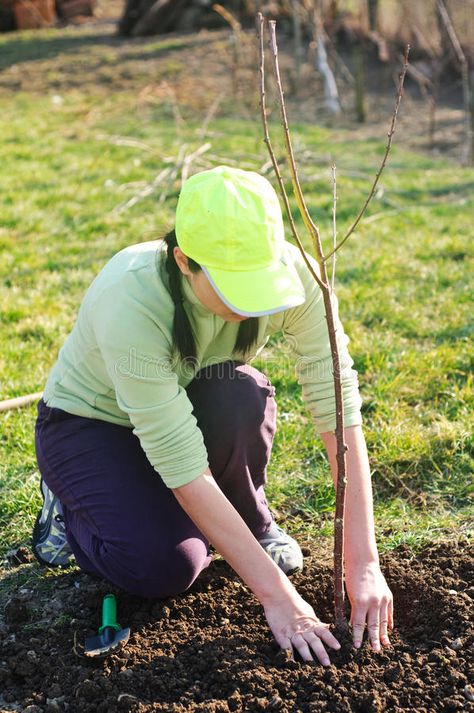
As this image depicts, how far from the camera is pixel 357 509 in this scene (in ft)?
7.42

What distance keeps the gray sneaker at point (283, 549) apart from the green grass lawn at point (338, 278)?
203mm

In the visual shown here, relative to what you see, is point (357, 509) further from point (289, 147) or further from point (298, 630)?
point (289, 147)

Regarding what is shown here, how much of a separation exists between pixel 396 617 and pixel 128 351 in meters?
1.08

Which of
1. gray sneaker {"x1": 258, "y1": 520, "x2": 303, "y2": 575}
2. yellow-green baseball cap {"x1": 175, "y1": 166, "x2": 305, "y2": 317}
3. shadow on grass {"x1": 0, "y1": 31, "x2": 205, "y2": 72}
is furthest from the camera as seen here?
shadow on grass {"x1": 0, "y1": 31, "x2": 205, "y2": 72}

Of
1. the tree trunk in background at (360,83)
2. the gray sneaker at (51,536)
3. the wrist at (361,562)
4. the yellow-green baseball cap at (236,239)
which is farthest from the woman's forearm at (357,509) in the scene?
the tree trunk in background at (360,83)

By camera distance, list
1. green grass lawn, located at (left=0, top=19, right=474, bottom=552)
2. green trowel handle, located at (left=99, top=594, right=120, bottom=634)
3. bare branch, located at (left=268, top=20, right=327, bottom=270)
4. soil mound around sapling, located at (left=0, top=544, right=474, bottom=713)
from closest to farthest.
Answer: bare branch, located at (left=268, top=20, right=327, bottom=270)
soil mound around sapling, located at (left=0, top=544, right=474, bottom=713)
green trowel handle, located at (left=99, top=594, right=120, bottom=634)
green grass lawn, located at (left=0, top=19, right=474, bottom=552)

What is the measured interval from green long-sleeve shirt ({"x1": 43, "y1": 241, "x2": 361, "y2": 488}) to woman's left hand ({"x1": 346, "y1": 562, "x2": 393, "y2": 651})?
40 centimetres

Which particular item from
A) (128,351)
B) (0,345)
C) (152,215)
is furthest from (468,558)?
(152,215)

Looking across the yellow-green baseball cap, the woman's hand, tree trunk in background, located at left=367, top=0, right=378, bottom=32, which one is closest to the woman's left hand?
the woman's hand

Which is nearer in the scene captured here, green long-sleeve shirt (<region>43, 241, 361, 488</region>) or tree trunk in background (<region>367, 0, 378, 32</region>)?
green long-sleeve shirt (<region>43, 241, 361, 488</region>)

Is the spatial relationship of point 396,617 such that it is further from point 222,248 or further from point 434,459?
point 222,248

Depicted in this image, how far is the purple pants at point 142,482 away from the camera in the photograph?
2371 millimetres

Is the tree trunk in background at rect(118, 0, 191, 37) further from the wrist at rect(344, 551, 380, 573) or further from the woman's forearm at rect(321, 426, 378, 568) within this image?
the wrist at rect(344, 551, 380, 573)

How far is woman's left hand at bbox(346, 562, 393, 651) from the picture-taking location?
7.18 ft
